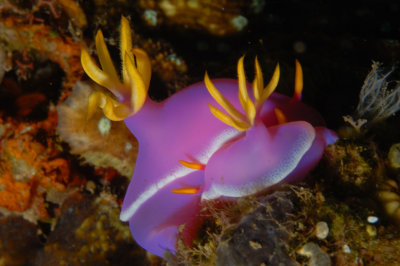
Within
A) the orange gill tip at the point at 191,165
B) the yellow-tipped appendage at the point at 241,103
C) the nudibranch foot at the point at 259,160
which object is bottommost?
the orange gill tip at the point at 191,165

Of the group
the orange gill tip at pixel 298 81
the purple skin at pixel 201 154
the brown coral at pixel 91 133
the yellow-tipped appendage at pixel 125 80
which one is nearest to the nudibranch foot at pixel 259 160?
the purple skin at pixel 201 154

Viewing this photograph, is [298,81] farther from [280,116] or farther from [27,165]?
[27,165]

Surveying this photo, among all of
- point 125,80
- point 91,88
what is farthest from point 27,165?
point 125,80

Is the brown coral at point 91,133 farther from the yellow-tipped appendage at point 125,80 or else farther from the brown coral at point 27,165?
the yellow-tipped appendage at point 125,80

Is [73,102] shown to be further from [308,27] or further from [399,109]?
[308,27]

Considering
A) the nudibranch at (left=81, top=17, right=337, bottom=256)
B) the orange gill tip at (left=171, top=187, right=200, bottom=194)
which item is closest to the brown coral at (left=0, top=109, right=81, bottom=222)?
the nudibranch at (left=81, top=17, right=337, bottom=256)

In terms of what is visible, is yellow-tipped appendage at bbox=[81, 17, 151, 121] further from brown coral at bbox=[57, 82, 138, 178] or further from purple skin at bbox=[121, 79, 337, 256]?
brown coral at bbox=[57, 82, 138, 178]

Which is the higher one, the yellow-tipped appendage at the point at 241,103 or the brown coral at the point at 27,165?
the yellow-tipped appendage at the point at 241,103
